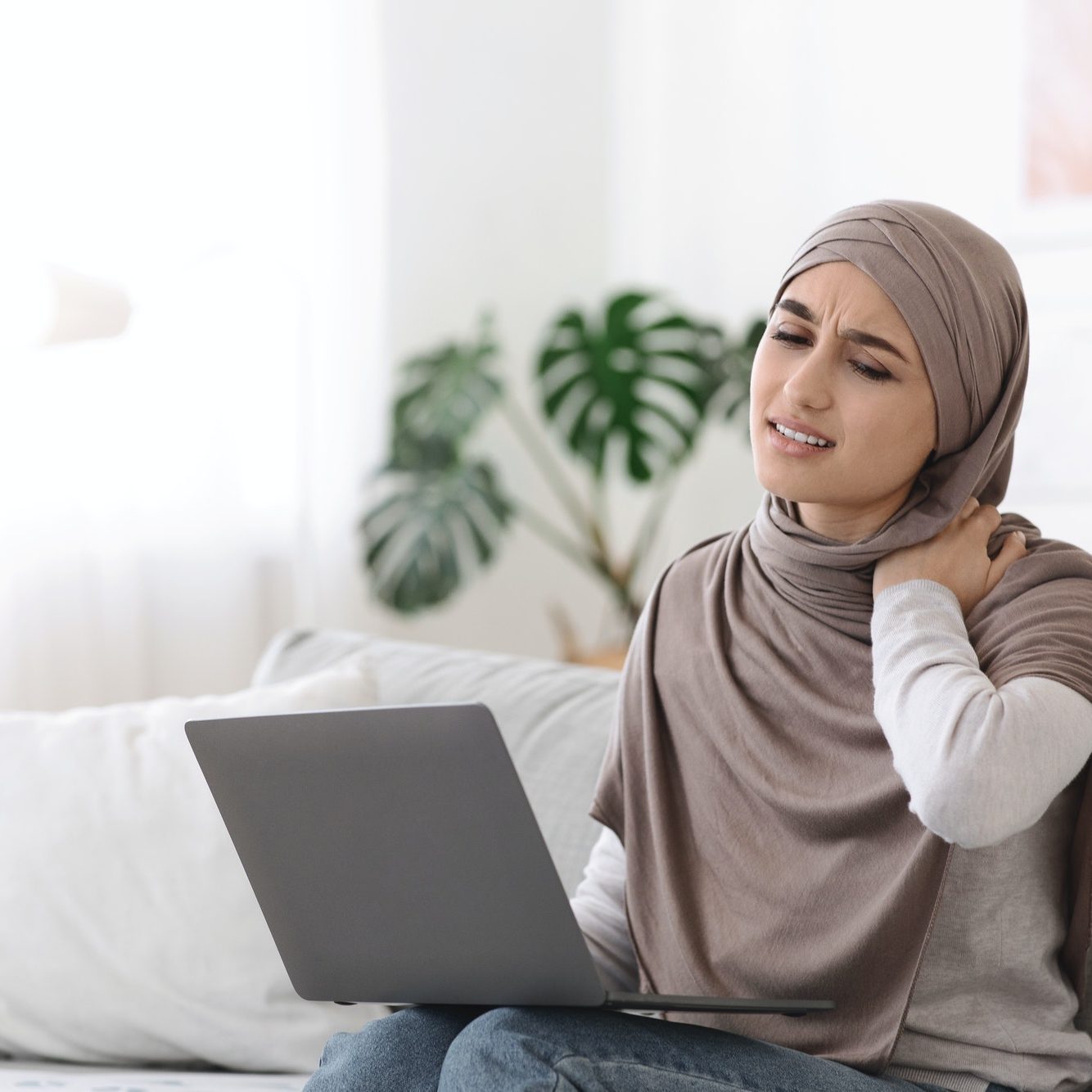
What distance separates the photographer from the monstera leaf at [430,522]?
284 cm

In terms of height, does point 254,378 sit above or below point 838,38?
below

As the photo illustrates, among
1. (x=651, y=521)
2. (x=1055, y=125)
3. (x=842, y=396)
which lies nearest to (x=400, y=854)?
(x=842, y=396)

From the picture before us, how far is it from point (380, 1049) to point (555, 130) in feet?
8.82

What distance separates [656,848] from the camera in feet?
4.21

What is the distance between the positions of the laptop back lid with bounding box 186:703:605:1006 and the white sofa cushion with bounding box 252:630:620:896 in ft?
1.49

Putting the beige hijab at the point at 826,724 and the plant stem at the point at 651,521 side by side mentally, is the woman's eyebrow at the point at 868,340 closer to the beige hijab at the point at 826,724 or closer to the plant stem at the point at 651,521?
the beige hijab at the point at 826,724

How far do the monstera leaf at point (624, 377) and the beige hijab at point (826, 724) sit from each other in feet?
4.71

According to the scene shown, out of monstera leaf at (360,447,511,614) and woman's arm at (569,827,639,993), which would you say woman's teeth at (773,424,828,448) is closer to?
woman's arm at (569,827,639,993)

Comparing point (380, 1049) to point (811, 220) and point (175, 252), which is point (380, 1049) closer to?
point (175, 252)

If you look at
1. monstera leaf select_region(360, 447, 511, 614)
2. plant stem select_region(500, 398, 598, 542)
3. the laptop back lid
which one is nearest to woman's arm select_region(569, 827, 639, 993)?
the laptop back lid

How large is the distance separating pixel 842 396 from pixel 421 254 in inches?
88.0

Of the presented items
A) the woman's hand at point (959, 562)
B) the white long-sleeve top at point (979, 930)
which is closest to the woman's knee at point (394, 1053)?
the white long-sleeve top at point (979, 930)

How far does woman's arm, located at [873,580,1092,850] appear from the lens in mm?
999

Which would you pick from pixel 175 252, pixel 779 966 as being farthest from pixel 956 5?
pixel 779 966
